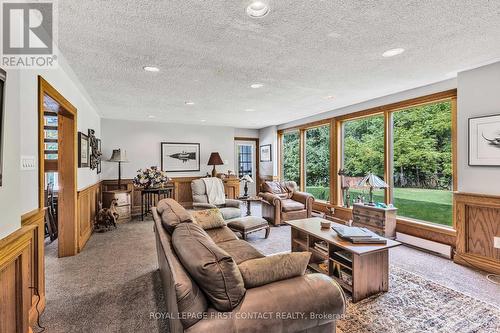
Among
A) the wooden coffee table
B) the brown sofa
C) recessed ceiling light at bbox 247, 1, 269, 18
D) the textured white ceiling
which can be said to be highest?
the textured white ceiling

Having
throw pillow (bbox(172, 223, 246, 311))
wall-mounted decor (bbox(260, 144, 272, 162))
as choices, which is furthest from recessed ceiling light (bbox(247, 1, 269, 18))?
wall-mounted decor (bbox(260, 144, 272, 162))

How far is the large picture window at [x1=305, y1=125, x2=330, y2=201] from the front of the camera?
5.75m

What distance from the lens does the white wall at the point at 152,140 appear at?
6.29 m

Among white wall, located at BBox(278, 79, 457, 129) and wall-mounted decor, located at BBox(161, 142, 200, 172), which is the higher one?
white wall, located at BBox(278, 79, 457, 129)

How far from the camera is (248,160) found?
832cm

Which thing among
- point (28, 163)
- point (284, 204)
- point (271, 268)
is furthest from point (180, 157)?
point (271, 268)

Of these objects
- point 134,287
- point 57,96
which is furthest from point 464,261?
point 57,96

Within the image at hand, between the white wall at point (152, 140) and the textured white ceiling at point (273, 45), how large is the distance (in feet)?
8.18

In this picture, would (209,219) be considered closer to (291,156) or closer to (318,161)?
(318,161)

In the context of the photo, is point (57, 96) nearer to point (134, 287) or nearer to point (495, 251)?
point (134, 287)

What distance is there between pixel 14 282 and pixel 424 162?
15.9ft

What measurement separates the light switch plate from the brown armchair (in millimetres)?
3652

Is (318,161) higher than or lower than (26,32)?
lower

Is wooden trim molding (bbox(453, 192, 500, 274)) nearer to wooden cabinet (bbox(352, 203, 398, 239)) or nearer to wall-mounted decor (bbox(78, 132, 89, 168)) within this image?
wooden cabinet (bbox(352, 203, 398, 239))
